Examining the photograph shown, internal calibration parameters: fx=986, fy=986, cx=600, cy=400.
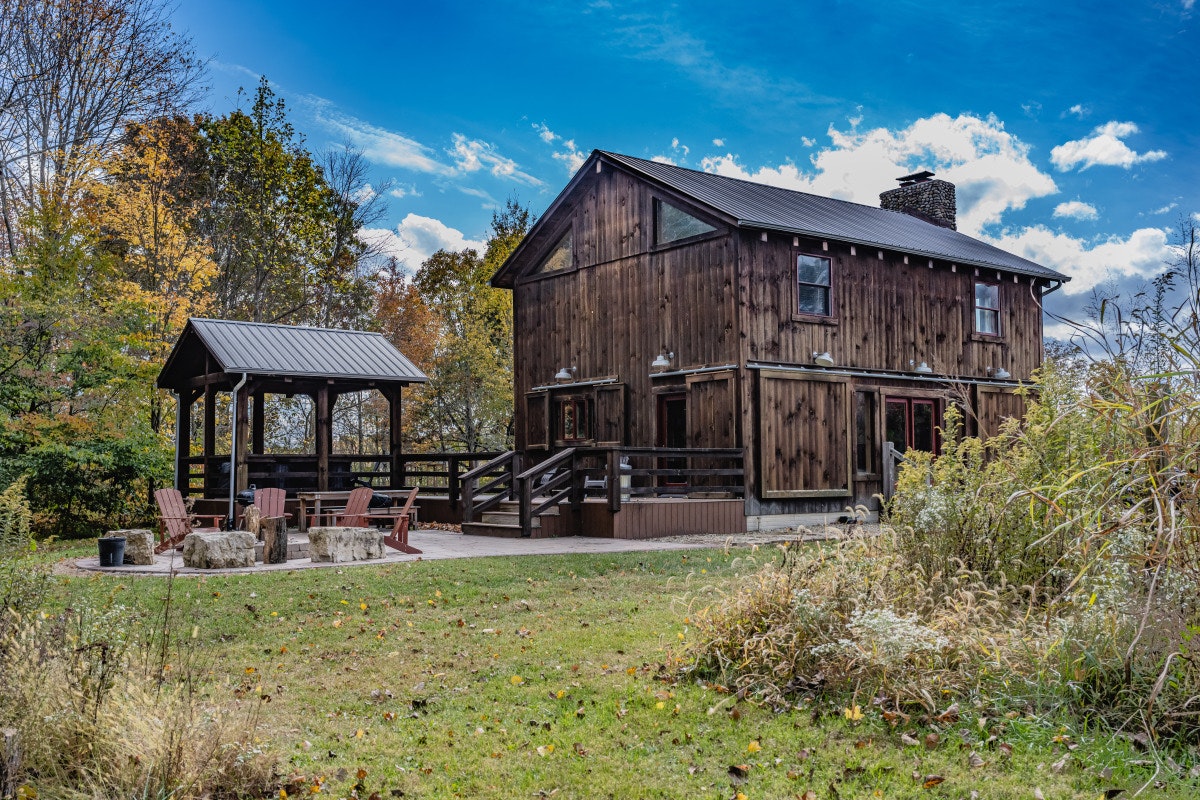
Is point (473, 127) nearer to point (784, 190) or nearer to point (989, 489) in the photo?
point (784, 190)

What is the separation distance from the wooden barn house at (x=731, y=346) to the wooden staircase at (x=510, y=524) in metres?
0.16

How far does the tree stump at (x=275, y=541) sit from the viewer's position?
39.3 feet

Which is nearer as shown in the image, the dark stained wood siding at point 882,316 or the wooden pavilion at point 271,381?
the wooden pavilion at point 271,381

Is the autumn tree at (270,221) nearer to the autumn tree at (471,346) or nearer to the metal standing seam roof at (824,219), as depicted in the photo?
the autumn tree at (471,346)

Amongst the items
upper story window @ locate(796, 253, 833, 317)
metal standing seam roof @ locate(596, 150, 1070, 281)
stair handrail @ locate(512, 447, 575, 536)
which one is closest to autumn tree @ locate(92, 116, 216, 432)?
stair handrail @ locate(512, 447, 575, 536)

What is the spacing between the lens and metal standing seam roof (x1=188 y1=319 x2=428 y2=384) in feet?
55.4

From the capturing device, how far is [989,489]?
6688 mm

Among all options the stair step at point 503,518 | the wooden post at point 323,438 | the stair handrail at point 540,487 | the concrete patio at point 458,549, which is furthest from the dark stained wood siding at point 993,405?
the wooden post at point 323,438

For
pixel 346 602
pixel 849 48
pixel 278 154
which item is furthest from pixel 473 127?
pixel 346 602

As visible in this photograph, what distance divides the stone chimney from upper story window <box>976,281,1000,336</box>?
179 inches

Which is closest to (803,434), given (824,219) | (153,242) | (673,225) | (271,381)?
(673,225)

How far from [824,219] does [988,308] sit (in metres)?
4.49

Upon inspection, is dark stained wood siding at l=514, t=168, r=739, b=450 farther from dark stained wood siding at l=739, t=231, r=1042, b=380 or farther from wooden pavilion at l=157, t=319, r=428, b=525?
wooden pavilion at l=157, t=319, r=428, b=525

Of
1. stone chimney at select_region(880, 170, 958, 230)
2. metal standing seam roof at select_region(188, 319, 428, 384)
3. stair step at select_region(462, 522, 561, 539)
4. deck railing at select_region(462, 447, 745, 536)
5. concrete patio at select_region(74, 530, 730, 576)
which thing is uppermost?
stone chimney at select_region(880, 170, 958, 230)
